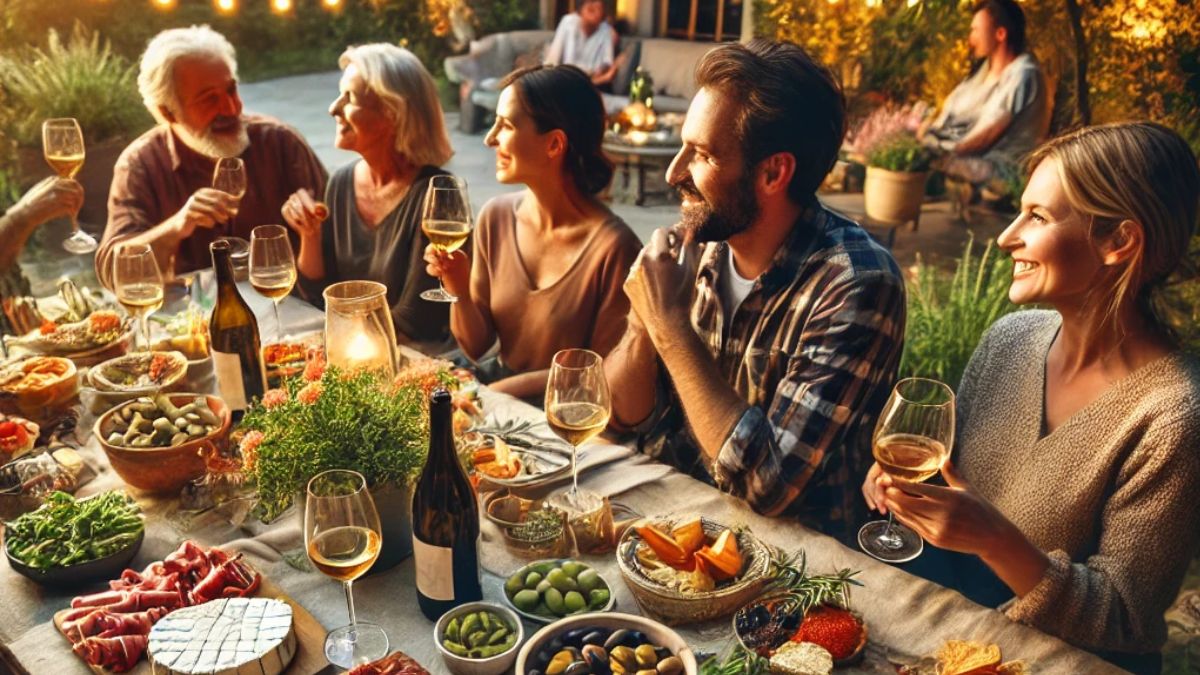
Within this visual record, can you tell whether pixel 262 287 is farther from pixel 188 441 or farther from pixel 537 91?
pixel 537 91

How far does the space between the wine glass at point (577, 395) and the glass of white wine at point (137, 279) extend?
3.66 feet

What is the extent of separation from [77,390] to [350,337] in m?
0.73

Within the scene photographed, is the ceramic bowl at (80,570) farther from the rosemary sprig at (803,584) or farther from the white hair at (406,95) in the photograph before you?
the white hair at (406,95)

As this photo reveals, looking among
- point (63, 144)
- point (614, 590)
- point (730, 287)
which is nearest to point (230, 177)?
point (63, 144)

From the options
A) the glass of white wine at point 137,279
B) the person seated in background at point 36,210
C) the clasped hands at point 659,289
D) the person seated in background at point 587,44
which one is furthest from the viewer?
the person seated in background at point 587,44

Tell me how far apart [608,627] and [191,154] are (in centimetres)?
270

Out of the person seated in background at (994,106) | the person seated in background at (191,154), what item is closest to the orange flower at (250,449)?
the person seated in background at (191,154)

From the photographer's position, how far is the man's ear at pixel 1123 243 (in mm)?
1656

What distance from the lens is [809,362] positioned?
6.23ft

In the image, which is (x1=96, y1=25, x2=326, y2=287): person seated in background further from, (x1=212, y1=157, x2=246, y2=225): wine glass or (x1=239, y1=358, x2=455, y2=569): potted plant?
(x1=239, y1=358, x2=455, y2=569): potted plant

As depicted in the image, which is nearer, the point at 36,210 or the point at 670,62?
the point at 36,210

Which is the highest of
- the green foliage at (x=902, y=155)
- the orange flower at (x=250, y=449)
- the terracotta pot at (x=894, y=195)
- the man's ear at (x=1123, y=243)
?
the man's ear at (x=1123, y=243)

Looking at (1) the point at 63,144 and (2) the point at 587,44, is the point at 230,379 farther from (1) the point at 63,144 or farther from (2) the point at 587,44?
(2) the point at 587,44

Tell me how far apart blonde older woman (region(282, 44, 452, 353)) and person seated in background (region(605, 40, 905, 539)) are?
1080 millimetres
